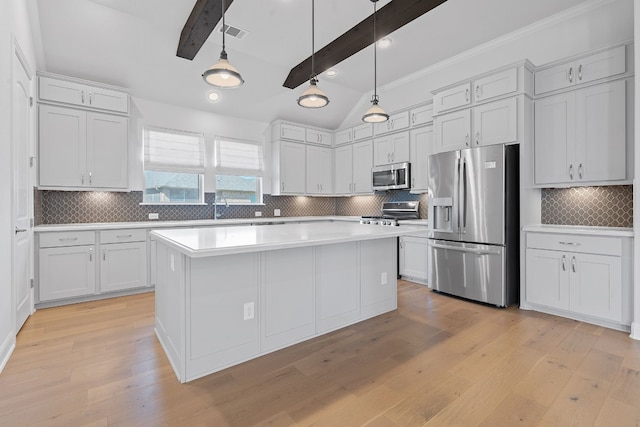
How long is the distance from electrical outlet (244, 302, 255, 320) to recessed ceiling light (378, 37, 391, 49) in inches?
152

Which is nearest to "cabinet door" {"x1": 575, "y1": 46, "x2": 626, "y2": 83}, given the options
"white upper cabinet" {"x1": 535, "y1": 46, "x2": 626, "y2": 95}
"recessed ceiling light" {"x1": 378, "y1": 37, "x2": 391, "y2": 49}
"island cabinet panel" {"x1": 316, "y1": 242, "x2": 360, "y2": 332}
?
"white upper cabinet" {"x1": 535, "y1": 46, "x2": 626, "y2": 95}

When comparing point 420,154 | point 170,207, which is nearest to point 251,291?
point 170,207

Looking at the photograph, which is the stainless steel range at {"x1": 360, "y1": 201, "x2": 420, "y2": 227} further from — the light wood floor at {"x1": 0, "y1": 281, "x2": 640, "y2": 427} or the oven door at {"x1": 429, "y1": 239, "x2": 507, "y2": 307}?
the light wood floor at {"x1": 0, "y1": 281, "x2": 640, "y2": 427}

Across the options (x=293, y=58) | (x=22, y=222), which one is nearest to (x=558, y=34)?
(x=293, y=58)

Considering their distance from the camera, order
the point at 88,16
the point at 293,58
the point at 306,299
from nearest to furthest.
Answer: the point at 306,299
the point at 88,16
the point at 293,58

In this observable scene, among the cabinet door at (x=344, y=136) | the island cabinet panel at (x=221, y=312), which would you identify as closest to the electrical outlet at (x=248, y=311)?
the island cabinet panel at (x=221, y=312)

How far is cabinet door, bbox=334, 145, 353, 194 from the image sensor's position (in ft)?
20.6

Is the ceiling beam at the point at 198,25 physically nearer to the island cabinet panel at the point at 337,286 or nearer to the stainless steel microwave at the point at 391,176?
the island cabinet panel at the point at 337,286

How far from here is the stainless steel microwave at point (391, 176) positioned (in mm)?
5094

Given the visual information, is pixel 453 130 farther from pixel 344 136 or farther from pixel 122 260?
pixel 122 260

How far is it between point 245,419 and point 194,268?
3.18 feet

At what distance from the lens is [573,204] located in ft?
11.9

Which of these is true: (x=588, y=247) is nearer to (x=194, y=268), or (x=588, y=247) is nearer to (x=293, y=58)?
(x=194, y=268)

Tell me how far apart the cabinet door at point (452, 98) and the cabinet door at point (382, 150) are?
1.22 meters
